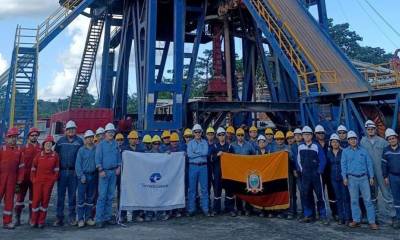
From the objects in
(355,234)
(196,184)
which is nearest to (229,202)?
(196,184)

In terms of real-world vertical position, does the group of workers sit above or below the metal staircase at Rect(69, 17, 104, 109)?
below

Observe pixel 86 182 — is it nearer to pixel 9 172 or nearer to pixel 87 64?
pixel 9 172

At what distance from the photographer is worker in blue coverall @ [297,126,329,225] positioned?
8594 mm

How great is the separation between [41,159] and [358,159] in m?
5.99

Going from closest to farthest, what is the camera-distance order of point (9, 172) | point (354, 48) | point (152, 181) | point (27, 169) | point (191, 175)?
point (9, 172), point (27, 169), point (152, 181), point (191, 175), point (354, 48)

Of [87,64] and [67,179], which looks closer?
[67,179]

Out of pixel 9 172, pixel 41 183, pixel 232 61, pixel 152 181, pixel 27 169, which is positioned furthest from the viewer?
pixel 232 61

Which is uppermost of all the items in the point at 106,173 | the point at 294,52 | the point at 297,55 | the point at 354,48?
the point at 354,48

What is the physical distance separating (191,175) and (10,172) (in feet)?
11.9

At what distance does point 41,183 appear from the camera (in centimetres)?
821

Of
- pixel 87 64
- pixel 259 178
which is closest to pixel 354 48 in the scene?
pixel 87 64

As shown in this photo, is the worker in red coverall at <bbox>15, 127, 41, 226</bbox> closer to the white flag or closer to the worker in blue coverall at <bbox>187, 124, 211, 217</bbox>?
the white flag

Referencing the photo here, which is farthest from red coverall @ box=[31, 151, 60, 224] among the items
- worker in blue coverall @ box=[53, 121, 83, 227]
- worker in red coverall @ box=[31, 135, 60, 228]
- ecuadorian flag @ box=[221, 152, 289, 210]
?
ecuadorian flag @ box=[221, 152, 289, 210]

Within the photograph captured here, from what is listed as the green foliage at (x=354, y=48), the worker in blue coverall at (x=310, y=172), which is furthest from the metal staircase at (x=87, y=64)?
the green foliage at (x=354, y=48)
